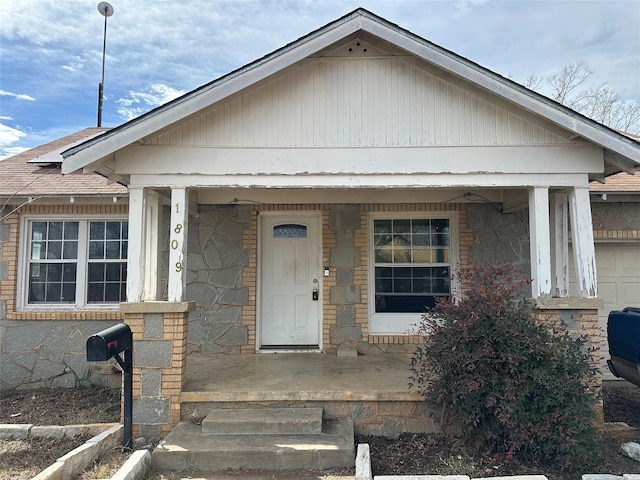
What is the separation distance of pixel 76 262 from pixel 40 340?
1.32m

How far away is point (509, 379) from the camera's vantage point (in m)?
3.74

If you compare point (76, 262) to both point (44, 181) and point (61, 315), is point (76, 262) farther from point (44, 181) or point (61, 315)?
point (44, 181)

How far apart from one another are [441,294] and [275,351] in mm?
2911

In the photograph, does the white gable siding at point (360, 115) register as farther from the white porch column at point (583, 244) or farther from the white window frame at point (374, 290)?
the white window frame at point (374, 290)

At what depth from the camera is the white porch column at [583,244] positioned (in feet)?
15.0

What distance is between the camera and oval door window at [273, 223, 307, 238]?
7078mm

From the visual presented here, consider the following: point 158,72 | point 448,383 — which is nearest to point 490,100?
point 448,383

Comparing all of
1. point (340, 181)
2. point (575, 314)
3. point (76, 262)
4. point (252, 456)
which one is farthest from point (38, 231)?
point (575, 314)

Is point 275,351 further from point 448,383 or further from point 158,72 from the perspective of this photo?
point 158,72

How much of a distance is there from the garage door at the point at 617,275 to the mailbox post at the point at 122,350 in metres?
6.66

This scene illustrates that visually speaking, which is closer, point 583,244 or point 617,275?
point 583,244

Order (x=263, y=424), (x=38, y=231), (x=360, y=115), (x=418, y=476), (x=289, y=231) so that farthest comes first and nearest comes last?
(x=289, y=231), (x=38, y=231), (x=360, y=115), (x=263, y=424), (x=418, y=476)

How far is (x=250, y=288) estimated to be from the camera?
22.4ft

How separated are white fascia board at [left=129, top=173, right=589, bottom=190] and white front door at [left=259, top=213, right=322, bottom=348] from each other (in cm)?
227
